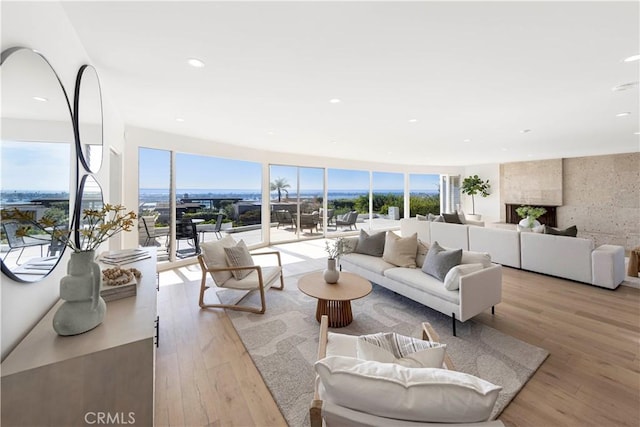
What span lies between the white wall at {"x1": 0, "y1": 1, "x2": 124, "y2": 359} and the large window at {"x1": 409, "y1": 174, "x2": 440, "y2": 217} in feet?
32.3

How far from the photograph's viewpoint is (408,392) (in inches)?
38.1

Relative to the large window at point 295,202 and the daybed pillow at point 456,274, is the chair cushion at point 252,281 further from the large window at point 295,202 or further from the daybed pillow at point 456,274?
the large window at point 295,202

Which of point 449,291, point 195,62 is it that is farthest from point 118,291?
point 449,291

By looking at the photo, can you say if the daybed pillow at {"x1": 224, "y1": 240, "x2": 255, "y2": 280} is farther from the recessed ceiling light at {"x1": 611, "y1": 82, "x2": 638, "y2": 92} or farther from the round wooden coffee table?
the recessed ceiling light at {"x1": 611, "y1": 82, "x2": 638, "y2": 92}


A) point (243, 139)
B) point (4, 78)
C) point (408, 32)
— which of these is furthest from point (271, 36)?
point (243, 139)

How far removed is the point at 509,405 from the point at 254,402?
1.76 m

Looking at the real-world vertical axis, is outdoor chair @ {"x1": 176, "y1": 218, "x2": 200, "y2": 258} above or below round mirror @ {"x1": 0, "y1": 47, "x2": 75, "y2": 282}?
below

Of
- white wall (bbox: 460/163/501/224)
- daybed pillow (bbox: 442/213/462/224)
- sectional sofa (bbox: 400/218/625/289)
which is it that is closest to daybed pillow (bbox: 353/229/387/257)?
sectional sofa (bbox: 400/218/625/289)

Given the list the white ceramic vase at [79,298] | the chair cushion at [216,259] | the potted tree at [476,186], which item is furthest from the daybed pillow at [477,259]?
the potted tree at [476,186]

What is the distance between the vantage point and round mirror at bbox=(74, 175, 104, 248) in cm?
186

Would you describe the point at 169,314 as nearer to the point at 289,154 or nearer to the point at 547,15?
the point at 547,15

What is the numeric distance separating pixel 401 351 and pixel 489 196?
34.0 feet

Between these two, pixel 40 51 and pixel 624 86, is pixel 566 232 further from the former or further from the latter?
pixel 40 51

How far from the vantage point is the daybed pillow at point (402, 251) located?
356 cm
